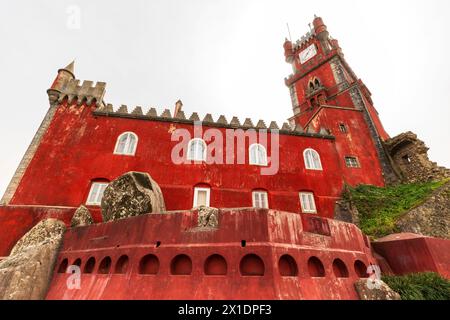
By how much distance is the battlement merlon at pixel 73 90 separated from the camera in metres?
15.1

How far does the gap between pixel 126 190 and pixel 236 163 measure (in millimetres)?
7444

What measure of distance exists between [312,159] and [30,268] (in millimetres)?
16634

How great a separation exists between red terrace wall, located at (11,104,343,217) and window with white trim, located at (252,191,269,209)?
33 cm

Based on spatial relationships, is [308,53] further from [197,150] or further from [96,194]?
[96,194]

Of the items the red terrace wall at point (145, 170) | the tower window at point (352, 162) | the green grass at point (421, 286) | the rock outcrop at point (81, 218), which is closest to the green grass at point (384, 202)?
the red terrace wall at point (145, 170)

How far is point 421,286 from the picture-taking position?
275 inches

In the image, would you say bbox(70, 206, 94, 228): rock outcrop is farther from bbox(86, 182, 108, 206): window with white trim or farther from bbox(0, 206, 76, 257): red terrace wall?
bbox(0, 206, 76, 257): red terrace wall

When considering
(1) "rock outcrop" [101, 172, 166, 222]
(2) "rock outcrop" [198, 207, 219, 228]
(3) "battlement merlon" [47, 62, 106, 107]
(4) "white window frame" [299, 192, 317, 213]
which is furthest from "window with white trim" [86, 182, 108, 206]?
(4) "white window frame" [299, 192, 317, 213]

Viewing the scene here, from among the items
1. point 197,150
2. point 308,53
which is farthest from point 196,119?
point 308,53

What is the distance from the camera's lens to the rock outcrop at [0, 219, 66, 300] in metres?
7.45

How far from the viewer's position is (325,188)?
14.9 m

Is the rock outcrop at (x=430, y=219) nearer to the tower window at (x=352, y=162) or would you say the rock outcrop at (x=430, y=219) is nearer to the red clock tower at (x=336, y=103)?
the red clock tower at (x=336, y=103)

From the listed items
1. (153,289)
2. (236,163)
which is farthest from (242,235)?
(236,163)

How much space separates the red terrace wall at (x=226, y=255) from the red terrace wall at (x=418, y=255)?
5.52 feet
